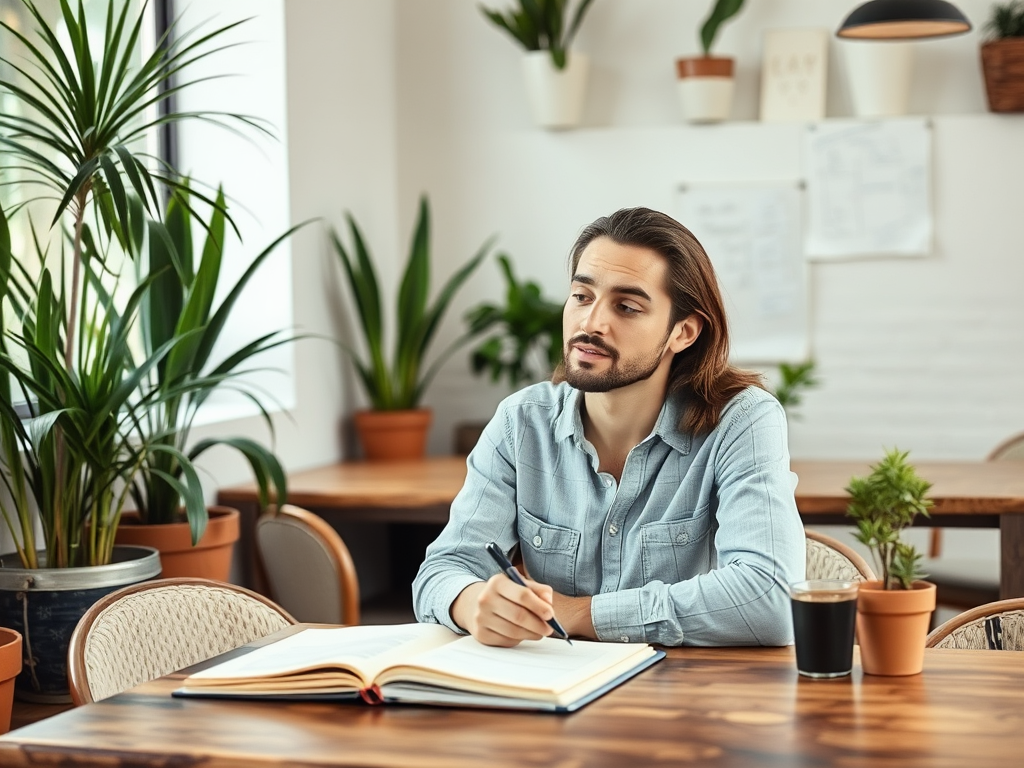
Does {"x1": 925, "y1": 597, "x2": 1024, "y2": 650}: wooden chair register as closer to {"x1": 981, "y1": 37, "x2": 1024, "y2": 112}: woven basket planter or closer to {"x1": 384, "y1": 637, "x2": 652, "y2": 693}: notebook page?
{"x1": 384, "y1": 637, "x2": 652, "y2": 693}: notebook page

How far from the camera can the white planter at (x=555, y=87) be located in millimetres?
4773

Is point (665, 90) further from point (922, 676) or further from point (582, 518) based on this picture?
point (922, 676)

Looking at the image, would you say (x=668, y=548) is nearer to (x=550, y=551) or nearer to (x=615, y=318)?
(x=550, y=551)

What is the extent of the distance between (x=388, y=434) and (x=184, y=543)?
5.20ft

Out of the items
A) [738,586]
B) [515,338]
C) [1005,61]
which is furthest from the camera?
[515,338]

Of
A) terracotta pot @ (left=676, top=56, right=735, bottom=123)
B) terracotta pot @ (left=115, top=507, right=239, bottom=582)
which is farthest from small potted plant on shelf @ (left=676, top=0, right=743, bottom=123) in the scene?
terracotta pot @ (left=115, top=507, right=239, bottom=582)

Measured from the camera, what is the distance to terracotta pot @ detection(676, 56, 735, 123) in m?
4.64

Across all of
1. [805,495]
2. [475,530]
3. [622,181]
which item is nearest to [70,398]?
[475,530]

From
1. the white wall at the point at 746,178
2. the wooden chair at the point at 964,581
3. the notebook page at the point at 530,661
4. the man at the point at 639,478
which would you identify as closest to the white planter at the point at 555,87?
the white wall at the point at 746,178

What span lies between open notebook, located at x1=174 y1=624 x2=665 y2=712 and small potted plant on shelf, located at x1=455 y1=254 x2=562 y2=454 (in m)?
2.82

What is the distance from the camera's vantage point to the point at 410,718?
1.48m

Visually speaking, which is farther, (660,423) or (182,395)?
(182,395)

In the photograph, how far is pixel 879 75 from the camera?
4.56 metres

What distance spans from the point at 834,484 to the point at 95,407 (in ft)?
6.54
